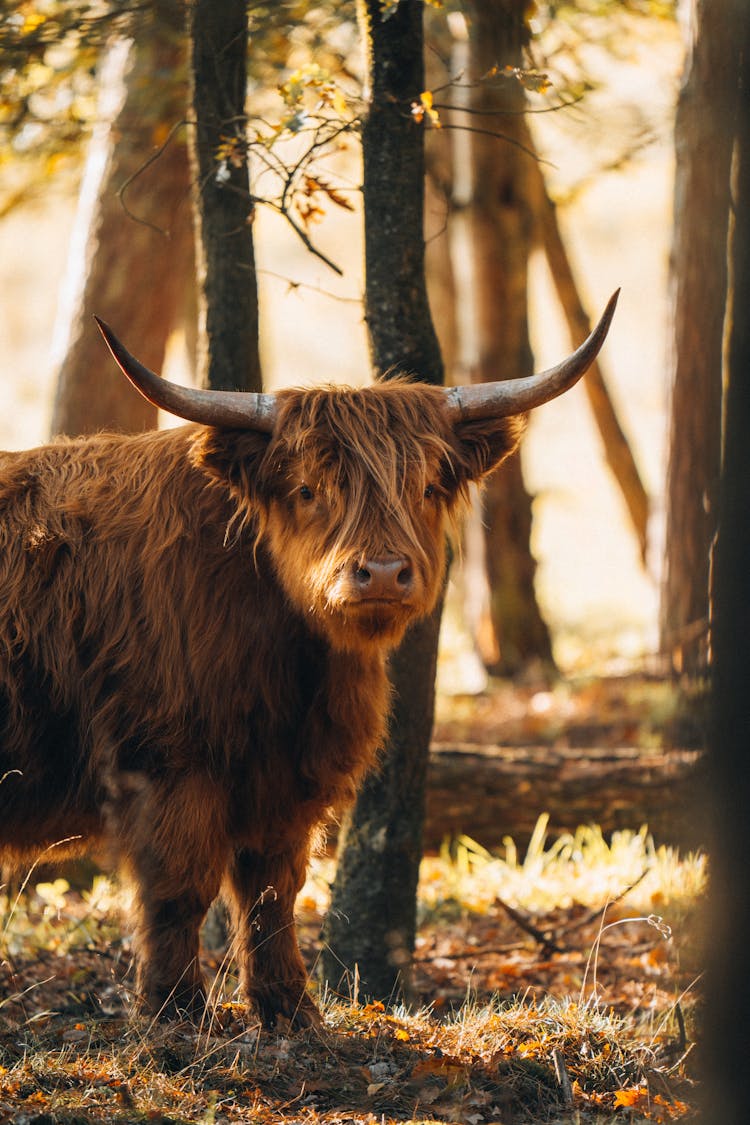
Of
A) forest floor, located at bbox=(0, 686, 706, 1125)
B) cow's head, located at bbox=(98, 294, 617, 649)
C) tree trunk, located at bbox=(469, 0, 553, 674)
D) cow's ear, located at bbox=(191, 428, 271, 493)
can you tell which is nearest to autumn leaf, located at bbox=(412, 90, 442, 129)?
cow's head, located at bbox=(98, 294, 617, 649)

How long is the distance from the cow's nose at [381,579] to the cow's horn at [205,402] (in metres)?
0.72

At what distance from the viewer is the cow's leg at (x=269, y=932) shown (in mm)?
4438

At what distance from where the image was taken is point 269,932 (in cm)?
454

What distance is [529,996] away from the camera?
534 cm

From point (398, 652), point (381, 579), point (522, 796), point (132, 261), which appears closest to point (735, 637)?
point (381, 579)

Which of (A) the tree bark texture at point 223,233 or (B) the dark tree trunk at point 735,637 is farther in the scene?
(A) the tree bark texture at point 223,233

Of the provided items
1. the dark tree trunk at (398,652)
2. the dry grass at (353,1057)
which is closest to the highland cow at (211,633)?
the dry grass at (353,1057)

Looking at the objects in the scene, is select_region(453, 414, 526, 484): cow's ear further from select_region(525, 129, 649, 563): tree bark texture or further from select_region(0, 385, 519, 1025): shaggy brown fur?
select_region(525, 129, 649, 563): tree bark texture

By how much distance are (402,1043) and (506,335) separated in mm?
8396

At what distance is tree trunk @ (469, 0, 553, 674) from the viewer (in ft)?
36.8

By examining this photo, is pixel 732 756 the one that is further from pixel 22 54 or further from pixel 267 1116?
pixel 22 54

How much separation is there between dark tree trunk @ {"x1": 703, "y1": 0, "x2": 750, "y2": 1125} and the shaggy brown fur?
217 cm

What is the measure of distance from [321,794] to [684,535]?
545 cm

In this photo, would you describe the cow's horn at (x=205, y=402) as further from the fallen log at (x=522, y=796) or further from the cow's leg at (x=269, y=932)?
the fallen log at (x=522, y=796)
